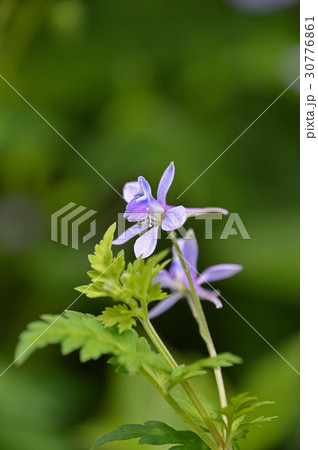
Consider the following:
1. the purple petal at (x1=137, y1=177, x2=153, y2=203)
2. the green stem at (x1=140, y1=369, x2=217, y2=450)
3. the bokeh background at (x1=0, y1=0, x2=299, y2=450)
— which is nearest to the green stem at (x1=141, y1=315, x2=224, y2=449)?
the green stem at (x1=140, y1=369, x2=217, y2=450)

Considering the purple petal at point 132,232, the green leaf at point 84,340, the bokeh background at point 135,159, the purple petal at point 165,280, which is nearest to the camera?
the green leaf at point 84,340

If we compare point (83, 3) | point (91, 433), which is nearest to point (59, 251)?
point (91, 433)

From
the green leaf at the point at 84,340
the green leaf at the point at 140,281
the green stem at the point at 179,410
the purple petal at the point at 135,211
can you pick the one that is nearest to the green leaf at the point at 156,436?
the green stem at the point at 179,410

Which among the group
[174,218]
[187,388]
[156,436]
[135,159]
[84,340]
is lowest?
[156,436]

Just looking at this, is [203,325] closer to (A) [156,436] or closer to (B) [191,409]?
(B) [191,409]

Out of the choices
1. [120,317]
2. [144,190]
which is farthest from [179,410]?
[144,190]

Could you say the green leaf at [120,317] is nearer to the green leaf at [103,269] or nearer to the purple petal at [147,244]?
the green leaf at [103,269]
